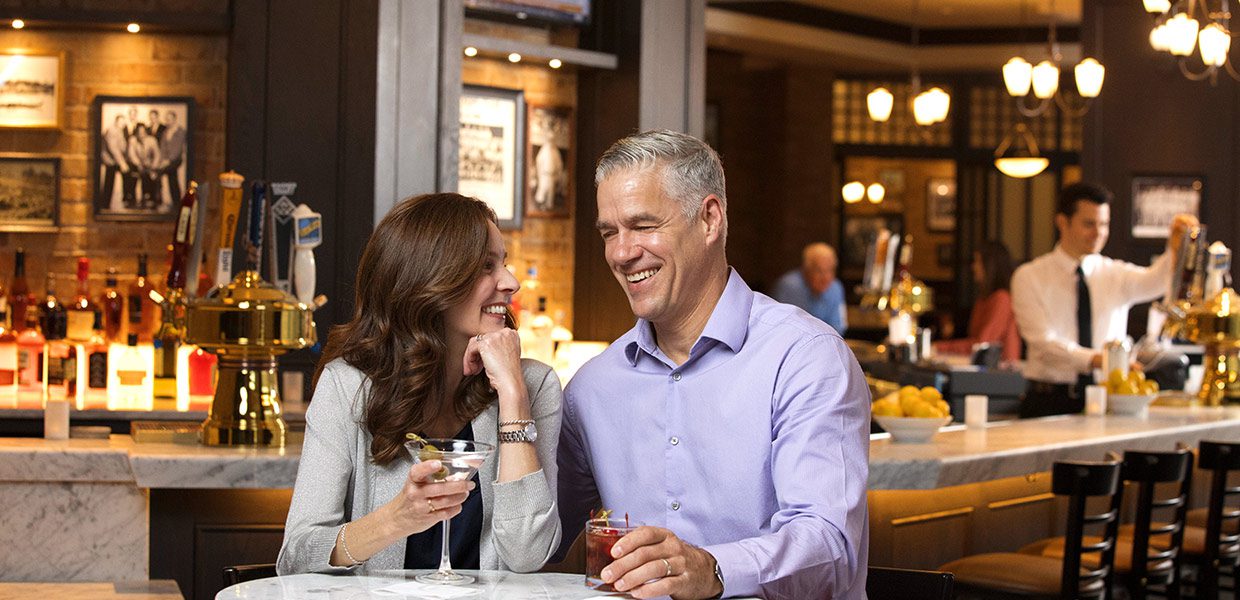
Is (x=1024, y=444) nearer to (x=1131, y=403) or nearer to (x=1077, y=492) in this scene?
(x=1077, y=492)

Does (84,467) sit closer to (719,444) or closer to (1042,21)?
(719,444)

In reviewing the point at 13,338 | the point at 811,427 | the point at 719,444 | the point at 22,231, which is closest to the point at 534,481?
the point at 719,444

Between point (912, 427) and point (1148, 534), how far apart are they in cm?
75

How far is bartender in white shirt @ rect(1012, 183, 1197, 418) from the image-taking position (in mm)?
6445

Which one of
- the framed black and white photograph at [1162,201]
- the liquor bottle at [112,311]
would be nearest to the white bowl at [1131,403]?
the liquor bottle at [112,311]

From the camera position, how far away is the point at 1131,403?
17.7ft

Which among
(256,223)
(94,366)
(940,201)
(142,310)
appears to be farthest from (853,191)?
(256,223)

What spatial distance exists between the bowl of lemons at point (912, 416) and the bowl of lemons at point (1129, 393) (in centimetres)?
161

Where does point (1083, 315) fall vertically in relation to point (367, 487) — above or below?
above

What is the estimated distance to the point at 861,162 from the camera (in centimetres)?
1534

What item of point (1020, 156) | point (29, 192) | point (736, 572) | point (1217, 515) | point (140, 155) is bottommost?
point (1217, 515)

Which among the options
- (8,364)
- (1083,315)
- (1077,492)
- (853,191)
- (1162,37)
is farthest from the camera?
(853,191)

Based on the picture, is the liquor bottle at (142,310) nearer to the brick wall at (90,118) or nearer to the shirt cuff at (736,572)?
the brick wall at (90,118)

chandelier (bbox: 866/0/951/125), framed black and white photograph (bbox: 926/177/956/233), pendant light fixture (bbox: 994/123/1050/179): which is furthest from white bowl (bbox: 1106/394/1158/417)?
framed black and white photograph (bbox: 926/177/956/233)
